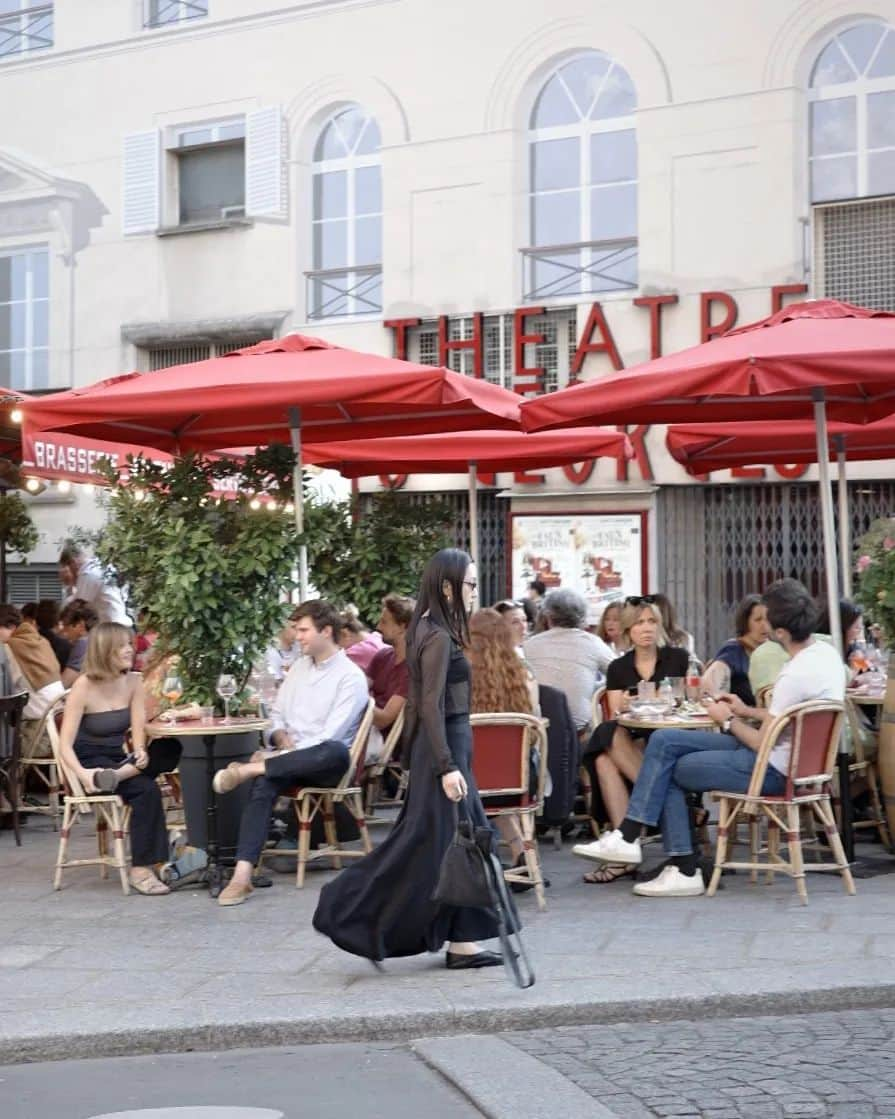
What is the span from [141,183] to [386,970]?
15054mm

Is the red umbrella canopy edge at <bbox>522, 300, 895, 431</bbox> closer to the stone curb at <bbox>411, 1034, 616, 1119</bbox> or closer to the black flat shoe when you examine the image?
the black flat shoe

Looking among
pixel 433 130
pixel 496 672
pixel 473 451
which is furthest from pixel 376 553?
pixel 433 130

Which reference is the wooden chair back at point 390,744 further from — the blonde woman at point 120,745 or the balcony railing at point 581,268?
the balcony railing at point 581,268

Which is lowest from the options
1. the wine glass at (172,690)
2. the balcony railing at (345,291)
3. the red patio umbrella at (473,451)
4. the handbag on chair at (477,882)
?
the handbag on chair at (477,882)

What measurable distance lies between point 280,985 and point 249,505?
11.6ft

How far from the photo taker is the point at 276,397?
8.38 m

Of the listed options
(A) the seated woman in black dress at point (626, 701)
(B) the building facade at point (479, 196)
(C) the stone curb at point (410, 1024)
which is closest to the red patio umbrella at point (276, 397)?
(A) the seated woman in black dress at point (626, 701)

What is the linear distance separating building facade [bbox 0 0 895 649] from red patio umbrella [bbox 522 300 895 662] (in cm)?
656

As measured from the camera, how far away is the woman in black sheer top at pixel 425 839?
20.4 feet

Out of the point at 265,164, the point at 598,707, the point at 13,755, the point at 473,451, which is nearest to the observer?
the point at 598,707

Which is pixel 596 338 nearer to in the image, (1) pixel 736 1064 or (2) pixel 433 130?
(2) pixel 433 130

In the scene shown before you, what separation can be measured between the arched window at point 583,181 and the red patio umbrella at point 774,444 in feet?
18.4

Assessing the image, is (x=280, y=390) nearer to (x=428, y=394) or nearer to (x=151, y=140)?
(x=428, y=394)

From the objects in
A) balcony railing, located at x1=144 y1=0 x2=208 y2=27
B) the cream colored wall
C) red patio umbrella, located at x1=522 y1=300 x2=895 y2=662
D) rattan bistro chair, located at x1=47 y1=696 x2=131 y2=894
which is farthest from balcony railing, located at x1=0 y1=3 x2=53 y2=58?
rattan bistro chair, located at x1=47 y1=696 x2=131 y2=894
